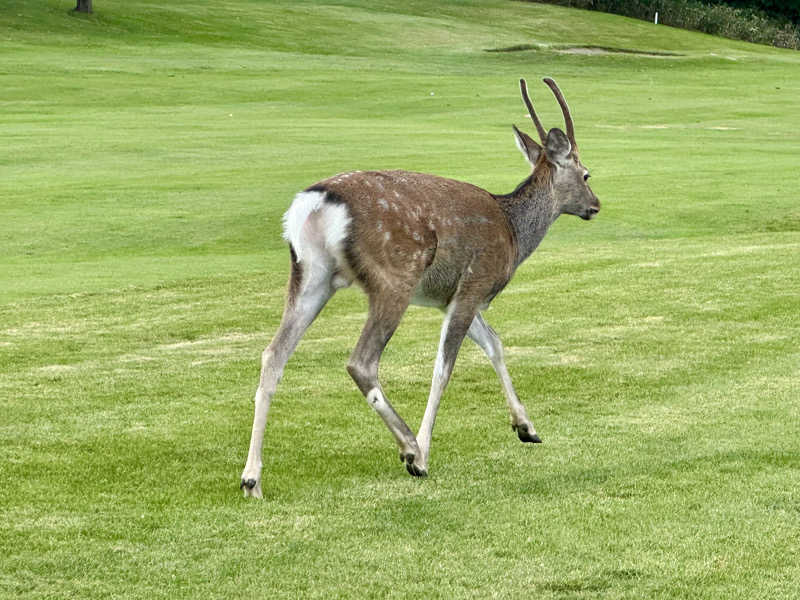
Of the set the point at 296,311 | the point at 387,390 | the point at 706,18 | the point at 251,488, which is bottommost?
the point at 706,18

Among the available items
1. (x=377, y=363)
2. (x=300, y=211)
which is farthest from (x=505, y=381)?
(x=300, y=211)

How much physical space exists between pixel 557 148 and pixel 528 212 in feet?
1.70

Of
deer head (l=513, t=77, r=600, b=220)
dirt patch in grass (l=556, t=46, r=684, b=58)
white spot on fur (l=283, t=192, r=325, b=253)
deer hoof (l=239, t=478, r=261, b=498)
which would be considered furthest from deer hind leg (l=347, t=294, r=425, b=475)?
A: dirt patch in grass (l=556, t=46, r=684, b=58)

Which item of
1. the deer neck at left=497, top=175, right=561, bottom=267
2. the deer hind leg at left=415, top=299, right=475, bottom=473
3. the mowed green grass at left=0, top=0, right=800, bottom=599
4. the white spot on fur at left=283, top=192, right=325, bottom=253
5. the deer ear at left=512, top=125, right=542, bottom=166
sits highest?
the deer ear at left=512, top=125, right=542, bottom=166

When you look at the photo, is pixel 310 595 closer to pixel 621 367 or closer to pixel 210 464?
pixel 210 464

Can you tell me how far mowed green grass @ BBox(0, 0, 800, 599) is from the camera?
564 centimetres

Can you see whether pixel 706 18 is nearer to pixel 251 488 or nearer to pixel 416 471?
pixel 416 471

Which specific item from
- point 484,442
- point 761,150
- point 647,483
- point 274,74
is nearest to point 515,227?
point 484,442

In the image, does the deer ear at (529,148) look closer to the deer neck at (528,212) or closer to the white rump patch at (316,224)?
the deer neck at (528,212)

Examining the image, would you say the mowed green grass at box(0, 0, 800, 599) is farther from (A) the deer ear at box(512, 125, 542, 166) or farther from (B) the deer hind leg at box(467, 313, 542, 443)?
(A) the deer ear at box(512, 125, 542, 166)

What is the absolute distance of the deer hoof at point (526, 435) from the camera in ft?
25.5

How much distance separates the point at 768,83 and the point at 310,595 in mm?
47160

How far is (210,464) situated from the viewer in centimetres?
727

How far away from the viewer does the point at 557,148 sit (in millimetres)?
8336
